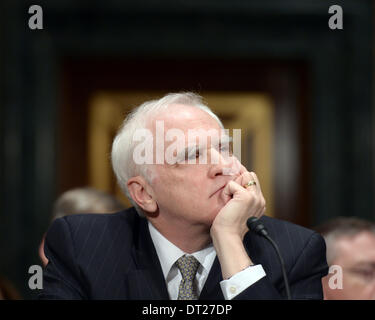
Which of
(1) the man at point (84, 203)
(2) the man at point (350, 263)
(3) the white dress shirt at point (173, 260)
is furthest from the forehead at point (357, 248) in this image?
(1) the man at point (84, 203)

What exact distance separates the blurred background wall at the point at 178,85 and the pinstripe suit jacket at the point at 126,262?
2275mm

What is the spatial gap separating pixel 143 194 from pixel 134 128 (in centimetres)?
17

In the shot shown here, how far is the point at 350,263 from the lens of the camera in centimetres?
202

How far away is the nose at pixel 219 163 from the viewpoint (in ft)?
4.67

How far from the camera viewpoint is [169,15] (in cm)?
400

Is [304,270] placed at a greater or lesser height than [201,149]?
lesser

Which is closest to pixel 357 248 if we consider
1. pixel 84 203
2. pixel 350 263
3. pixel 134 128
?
pixel 350 263

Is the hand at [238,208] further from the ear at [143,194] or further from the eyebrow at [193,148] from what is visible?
the ear at [143,194]

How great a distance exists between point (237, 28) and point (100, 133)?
115 cm

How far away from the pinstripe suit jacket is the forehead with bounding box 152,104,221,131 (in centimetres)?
32

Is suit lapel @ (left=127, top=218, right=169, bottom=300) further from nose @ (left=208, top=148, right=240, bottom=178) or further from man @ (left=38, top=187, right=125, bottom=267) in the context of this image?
man @ (left=38, top=187, right=125, bottom=267)
